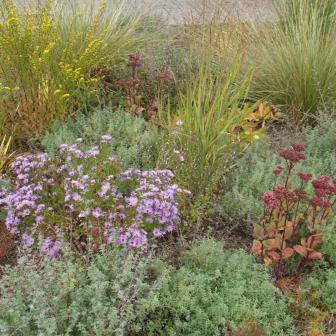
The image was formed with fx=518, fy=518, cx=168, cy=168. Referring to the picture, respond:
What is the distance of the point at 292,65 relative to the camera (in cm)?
455

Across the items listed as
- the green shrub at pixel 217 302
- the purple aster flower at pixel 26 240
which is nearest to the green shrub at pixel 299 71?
the green shrub at pixel 217 302

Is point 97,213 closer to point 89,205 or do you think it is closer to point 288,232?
point 89,205

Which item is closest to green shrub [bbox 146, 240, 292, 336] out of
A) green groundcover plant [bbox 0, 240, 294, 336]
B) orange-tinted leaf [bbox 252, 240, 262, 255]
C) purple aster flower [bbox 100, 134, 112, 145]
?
green groundcover plant [bbox 0, 240, 294, 336]

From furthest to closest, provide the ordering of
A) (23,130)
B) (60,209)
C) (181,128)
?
1. (23,130)
2. (181,128)
3. (60,209)

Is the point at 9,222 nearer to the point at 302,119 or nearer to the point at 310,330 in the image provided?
the point at 310,330

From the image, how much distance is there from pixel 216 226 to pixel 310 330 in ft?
2.95

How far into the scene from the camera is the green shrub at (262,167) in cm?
315

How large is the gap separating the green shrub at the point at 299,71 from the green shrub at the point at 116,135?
4.28 feet

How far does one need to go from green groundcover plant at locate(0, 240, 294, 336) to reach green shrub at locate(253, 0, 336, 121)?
7.28ft

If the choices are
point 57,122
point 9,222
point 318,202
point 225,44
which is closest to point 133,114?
point 57,122

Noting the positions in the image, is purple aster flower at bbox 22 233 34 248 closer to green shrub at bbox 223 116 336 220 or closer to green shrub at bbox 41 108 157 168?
green shrub at bbox 41 108 157 168

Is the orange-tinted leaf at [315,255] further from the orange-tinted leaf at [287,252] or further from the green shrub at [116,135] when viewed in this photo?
the green shrub at [116,135]

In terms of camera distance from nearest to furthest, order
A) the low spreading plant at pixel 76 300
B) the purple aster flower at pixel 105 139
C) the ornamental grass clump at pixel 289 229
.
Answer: the low spreading plant at pixel 76 300 < the ornamental grass clump at pixel 289 229 < the purple aster flower at pixel 105 139

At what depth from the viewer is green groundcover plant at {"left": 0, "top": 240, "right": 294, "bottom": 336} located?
2229mm
